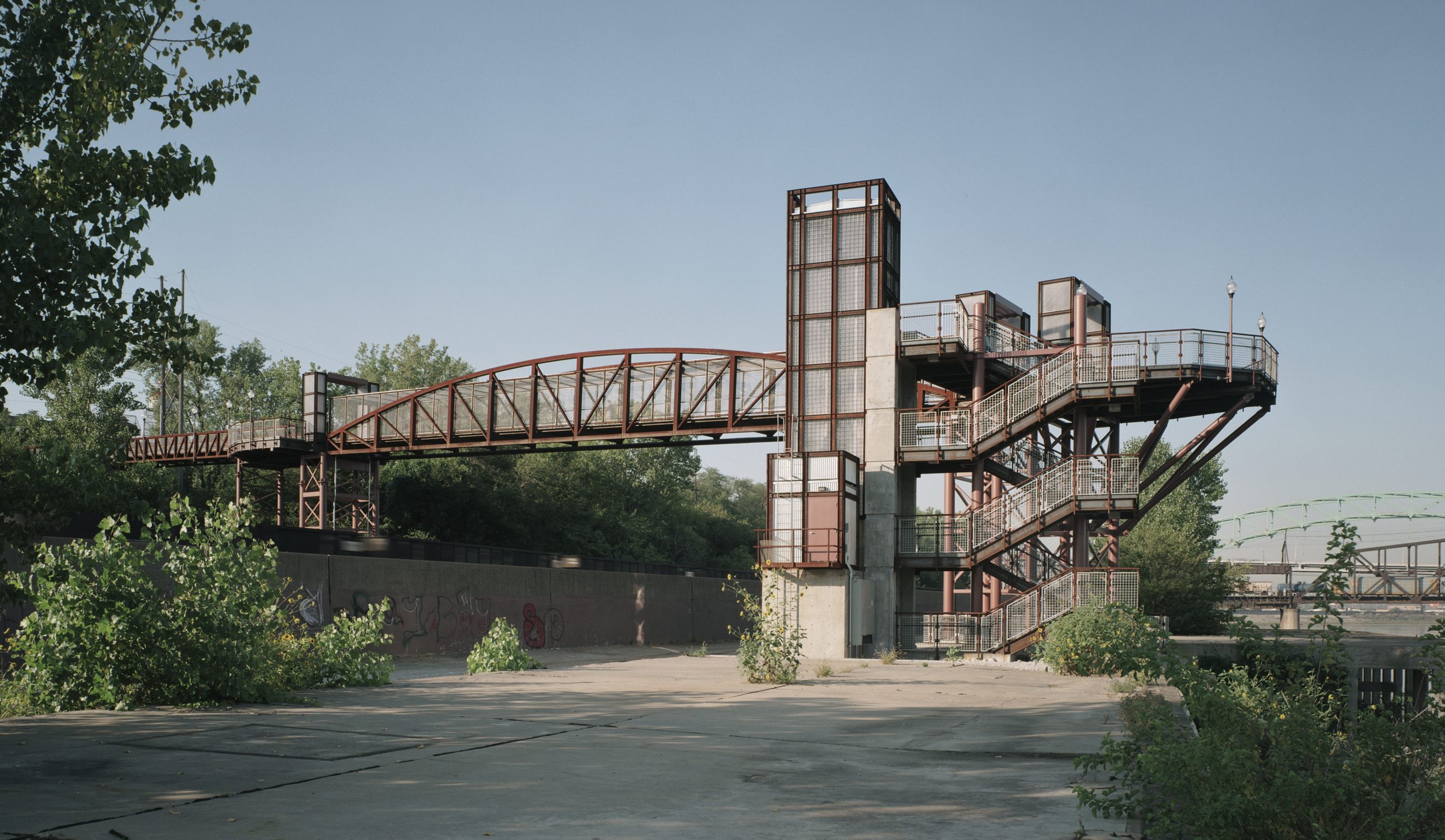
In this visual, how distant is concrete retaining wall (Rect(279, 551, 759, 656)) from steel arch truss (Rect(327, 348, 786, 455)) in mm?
6468

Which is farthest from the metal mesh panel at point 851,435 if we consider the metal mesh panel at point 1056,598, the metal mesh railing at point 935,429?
the metal mesh panel at point 1056,598

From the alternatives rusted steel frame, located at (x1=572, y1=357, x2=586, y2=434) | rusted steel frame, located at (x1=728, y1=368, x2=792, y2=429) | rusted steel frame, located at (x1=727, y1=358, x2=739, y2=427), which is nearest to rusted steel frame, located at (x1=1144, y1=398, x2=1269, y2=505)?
rusted steel frame, located at (x1=728, y1=368, x2=792, y2=429)

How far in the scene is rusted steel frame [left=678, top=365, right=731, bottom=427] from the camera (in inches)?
1606

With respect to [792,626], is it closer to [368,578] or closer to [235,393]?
[368,578]

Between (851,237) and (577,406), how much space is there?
15672 mm

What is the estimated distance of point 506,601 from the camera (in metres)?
35.0

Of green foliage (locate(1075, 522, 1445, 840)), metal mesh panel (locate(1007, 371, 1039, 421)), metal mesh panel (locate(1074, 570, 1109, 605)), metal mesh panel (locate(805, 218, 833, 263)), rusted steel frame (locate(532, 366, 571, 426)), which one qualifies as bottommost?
metal mesh panel (locate(1074, 570, 1109, 605))

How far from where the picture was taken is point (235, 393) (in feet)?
336

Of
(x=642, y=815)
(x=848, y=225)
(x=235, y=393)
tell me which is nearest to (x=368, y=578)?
(x=848, y=225)

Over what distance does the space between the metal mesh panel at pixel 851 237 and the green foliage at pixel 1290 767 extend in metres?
24.6

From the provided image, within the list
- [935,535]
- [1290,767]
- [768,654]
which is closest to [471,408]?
[935,535]

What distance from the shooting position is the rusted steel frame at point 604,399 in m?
44.0

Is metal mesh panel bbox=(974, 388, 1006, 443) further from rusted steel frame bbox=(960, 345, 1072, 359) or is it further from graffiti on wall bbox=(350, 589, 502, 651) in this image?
graffiti on wall bbox=(350, 589, 502, 651)

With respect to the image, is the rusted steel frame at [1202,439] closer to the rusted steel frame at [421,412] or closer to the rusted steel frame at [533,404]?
the rusted steel frame at [533,404]
